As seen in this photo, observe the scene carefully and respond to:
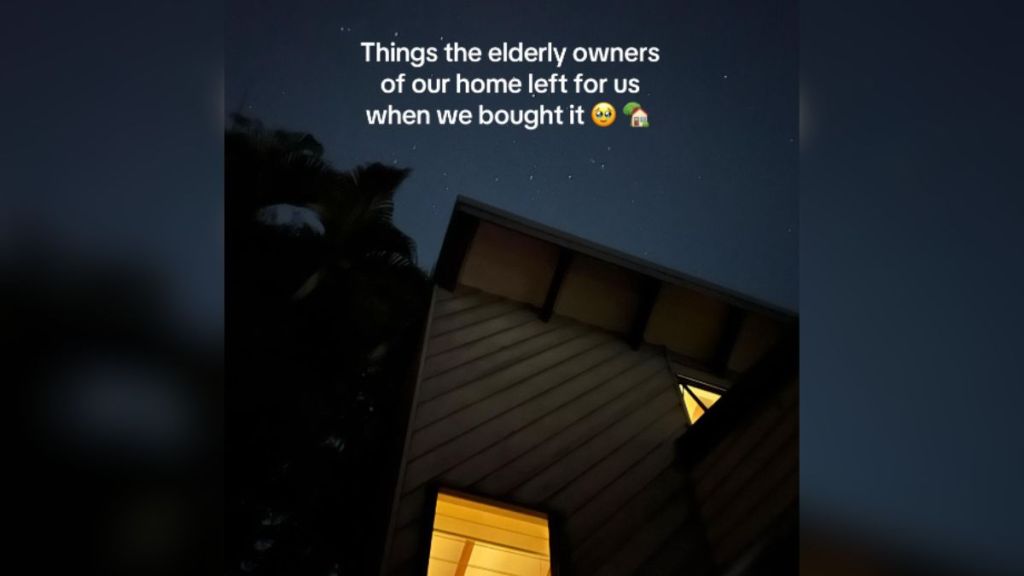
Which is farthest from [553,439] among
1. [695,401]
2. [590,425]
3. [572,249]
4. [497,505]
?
[572,249]

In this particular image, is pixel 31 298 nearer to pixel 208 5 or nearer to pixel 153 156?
pixel 153 156

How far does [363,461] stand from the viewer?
3.33 metres

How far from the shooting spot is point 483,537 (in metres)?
3.34

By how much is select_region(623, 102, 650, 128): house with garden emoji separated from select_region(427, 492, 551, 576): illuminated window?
1.09 meters

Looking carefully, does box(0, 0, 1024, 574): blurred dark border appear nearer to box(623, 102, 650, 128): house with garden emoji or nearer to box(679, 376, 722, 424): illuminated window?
box(679, 376, 722, 424): illuminated window

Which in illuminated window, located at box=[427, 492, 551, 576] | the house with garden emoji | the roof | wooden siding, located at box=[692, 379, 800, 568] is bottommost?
illuminated window, located at box=[427, 492, 551, 576]

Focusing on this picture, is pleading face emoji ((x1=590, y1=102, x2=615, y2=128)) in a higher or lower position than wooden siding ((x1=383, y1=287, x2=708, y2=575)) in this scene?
higher

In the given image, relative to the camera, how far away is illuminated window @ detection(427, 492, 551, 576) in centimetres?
330

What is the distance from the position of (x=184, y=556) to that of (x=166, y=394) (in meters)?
0.44

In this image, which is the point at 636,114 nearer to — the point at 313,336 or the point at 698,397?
the point at 698,397

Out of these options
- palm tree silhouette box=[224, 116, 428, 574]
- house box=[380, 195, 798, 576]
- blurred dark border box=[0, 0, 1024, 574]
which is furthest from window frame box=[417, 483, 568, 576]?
blurred dark border box=[0, 0, 1024, 574]

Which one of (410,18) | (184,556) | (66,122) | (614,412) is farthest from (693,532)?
(66,122)

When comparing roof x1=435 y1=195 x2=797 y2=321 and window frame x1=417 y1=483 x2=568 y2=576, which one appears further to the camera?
roof x1=435 y1=195 x2=797 y2=321

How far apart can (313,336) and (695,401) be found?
3.47ft
